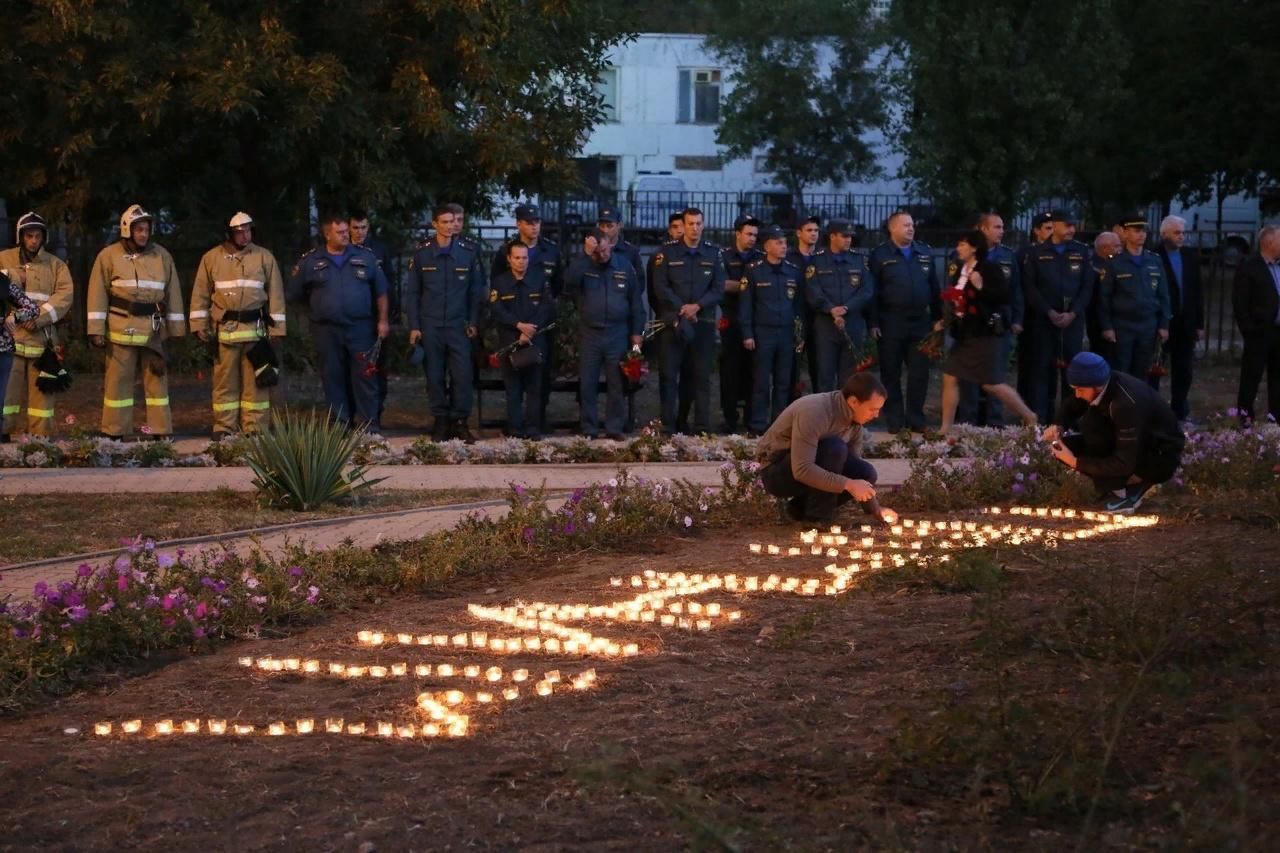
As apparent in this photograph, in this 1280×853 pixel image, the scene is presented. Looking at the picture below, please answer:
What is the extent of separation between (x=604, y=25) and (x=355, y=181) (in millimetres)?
5494

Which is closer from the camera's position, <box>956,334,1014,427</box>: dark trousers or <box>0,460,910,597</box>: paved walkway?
<box>0,460,910,597</box>: paved walkway

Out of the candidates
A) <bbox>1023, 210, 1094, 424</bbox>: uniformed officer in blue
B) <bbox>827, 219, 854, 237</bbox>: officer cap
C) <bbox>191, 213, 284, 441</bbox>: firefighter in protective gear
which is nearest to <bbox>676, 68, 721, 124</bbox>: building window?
<bbox>1023, 210, 1094, 424</bbox>: uniformed officer in blue

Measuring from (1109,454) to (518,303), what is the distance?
594 cm

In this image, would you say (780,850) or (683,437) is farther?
(683,437)

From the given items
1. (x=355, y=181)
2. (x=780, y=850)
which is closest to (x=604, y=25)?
(x=355, y=181)

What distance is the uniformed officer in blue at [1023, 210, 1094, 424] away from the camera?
1688 cm

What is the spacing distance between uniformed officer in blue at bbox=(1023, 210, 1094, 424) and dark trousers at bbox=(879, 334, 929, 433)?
1.06 m

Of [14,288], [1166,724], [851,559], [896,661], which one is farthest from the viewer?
[14,288]

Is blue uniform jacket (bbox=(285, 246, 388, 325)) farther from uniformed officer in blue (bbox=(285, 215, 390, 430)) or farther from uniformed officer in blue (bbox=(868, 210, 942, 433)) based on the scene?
uniformed officer in blue (bbox=(868, 210, 942, 433))

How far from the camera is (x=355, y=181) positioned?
19141 millimetres

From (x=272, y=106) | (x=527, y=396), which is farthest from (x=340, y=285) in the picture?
(x=272, y=106)

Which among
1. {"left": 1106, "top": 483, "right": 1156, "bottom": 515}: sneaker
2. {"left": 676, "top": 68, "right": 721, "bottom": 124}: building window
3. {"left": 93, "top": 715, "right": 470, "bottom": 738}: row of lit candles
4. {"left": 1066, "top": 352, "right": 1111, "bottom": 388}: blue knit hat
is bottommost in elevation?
{"left": 93, "top": 715, "right": 470, "bottom": 738}: row of lit candles

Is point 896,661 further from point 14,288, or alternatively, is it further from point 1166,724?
point 14,288

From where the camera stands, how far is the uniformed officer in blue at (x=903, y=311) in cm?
1689
